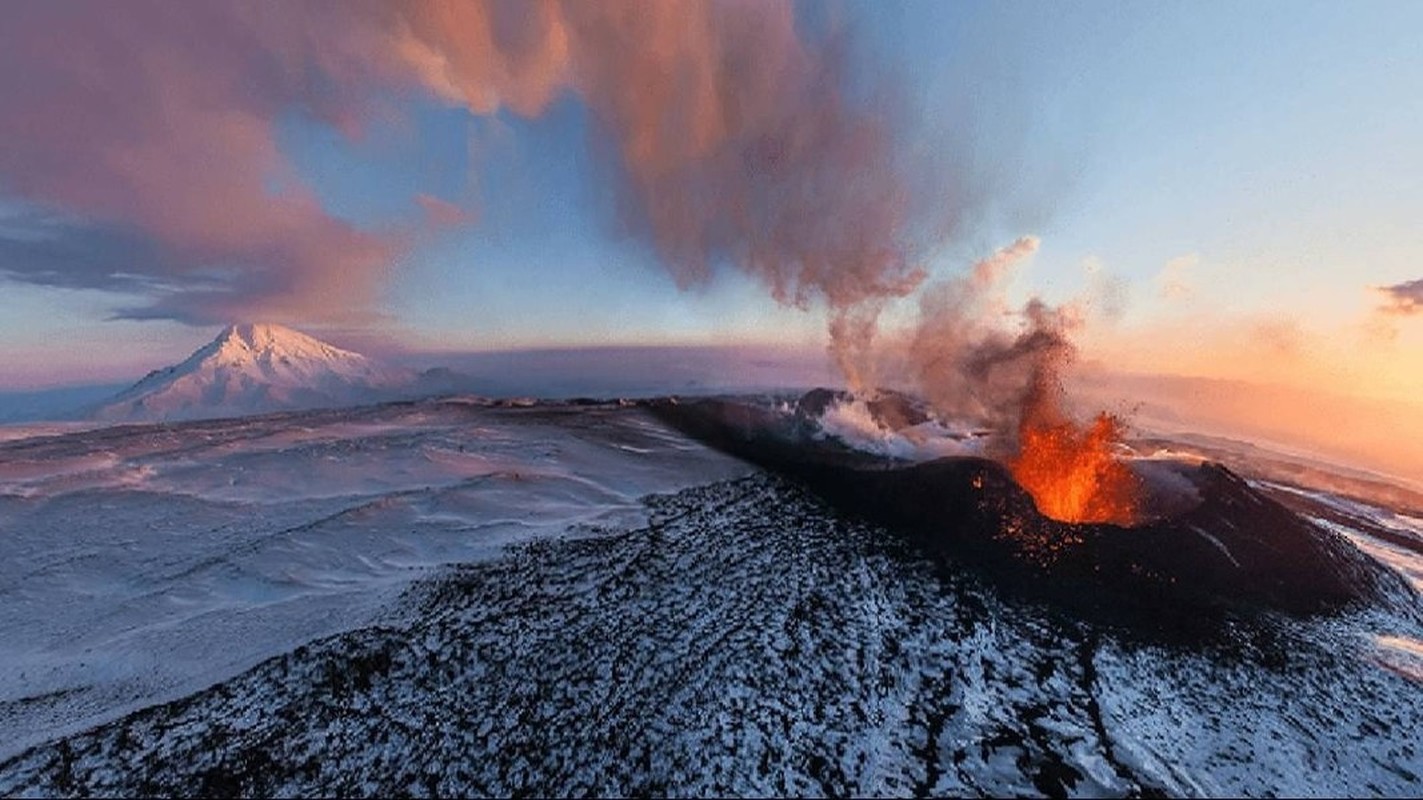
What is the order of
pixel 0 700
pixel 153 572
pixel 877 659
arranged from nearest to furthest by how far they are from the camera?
pixel 0 700 → pixel 877 659 → pixel 153 572

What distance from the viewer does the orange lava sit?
102ft

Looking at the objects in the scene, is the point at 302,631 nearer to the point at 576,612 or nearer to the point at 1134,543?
the point at 576,612

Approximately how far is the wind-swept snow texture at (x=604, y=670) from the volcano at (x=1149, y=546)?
5.67ft

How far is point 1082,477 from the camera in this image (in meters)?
32.0

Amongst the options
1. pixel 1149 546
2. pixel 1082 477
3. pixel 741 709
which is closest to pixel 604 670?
pixel 741 709

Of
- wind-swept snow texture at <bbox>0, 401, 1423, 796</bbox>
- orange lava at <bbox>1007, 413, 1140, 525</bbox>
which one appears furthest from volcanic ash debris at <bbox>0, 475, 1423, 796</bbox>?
orange lava at <bbox>1007, 413, 1140, 525</bbox>

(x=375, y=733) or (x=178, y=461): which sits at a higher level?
(x=178, y=461)

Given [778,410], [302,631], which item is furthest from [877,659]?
[778,410]

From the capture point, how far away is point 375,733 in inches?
539

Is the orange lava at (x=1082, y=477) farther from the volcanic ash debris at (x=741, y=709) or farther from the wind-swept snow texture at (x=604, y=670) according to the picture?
the volcanic ash debris at (x=741, y=709)

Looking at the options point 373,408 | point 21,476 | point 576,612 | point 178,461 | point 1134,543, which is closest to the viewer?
point 576,612

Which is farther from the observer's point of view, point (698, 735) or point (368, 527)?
point (368, 527)

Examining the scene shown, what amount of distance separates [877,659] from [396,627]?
51.3 feet

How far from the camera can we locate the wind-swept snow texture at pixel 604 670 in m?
13.0
